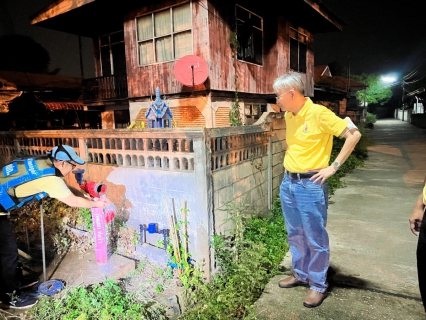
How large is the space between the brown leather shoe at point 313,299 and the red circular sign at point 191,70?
733 centimetres

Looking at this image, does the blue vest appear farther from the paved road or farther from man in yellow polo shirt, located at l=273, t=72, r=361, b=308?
the paved road

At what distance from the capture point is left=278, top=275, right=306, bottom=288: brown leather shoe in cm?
340

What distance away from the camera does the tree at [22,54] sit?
109 ft

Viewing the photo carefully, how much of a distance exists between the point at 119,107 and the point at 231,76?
623 cm

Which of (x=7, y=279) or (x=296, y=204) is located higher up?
(x=296, y=204)

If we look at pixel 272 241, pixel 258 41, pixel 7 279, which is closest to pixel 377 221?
pixel 272 241

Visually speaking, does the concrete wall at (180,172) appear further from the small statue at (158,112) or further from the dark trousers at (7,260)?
the small statue at (158,112)

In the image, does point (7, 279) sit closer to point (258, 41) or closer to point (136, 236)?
point (136, 236)

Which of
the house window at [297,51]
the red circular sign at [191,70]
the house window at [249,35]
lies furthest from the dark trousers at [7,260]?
the house window at [297,51]

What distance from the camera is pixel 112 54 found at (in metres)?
13.5

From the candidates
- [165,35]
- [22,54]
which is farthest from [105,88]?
[22,54]

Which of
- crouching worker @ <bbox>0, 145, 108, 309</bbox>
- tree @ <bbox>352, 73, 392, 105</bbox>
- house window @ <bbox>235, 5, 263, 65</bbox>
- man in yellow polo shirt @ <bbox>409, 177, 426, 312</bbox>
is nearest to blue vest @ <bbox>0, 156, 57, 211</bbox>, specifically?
crouching worker @ <bbox>0, 145, 108, 309</bbox>

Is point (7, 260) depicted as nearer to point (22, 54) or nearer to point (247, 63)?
point (247, 63)

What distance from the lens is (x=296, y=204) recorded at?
306 centimetres
